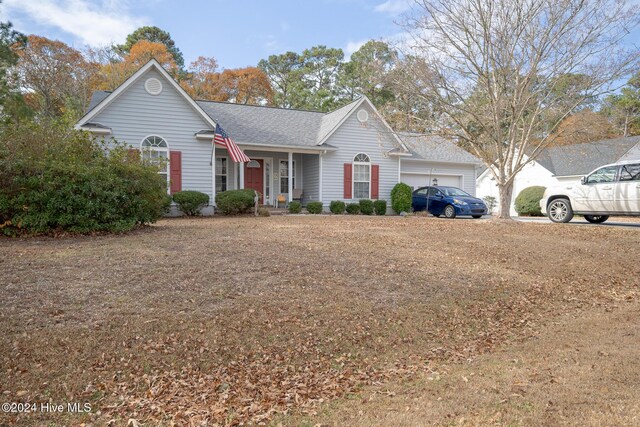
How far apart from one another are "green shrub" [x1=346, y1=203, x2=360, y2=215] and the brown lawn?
10.7 metres

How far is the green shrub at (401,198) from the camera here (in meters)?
18.9

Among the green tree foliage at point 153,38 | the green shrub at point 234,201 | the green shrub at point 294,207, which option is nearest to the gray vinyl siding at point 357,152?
the green shrub at point 294,207

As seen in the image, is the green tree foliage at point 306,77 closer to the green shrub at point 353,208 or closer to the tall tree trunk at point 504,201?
the green shrub at point 353,208

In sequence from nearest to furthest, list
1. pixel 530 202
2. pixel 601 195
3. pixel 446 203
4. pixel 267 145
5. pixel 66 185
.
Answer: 1. pixel 66 185
2. pixel 601 195
3. pixel 267 145
4. pixel 446 203
5. pixel 530 202

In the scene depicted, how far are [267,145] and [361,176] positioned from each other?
15.7ft

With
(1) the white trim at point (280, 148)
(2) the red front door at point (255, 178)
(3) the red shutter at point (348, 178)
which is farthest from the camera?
(3) the red shutter at point (348, 178)

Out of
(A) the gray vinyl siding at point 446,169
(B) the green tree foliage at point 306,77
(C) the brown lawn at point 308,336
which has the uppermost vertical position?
(B) the green tree foliage at point 306,77

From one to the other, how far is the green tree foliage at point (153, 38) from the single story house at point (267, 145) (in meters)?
24.5

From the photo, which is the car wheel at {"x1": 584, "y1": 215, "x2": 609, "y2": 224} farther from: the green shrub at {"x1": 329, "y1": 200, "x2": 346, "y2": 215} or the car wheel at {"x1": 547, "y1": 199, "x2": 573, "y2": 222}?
the green shrub at {"x1": 329, "y1": 200, "x2": 346, "y2": 215}

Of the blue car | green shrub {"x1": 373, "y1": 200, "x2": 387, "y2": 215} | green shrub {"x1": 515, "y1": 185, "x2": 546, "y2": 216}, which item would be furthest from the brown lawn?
green shrub {"x1": 515, "y1": 185, "x2": 546, "y2": 216}

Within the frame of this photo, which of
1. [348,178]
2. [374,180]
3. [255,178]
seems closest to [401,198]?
[374,180]

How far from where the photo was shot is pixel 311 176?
19.3 meters

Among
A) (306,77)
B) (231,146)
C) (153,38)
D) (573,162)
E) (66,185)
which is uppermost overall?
(153,38)

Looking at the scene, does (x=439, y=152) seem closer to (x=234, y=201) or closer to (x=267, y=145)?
(x=267, y=145)
